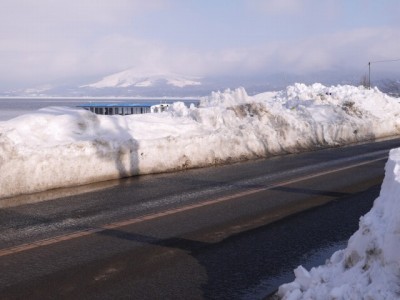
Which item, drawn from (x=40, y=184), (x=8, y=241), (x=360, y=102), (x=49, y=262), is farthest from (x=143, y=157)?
(x=360, y=102)

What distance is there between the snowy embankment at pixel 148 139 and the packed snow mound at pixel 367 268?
7.52m

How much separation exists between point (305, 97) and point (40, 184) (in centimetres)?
2307

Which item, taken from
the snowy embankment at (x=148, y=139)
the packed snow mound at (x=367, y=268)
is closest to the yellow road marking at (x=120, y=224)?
the packed snow mound at (x=367, y=268)

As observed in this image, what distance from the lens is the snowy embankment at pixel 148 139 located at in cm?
1131

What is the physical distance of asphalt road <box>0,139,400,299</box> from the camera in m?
5.31

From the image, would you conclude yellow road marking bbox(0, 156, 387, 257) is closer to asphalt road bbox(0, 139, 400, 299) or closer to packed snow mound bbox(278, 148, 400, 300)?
asphalt road bbox(0, 139, 400, 299)

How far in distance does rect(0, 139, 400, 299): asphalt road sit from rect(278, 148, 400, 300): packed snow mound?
72 cm

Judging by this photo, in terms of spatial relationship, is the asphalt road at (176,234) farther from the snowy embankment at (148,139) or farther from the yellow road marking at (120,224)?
the snowy embankment at (148,139)

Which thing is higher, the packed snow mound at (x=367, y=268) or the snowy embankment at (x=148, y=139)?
the snowy embankment at (x=148, y=139)

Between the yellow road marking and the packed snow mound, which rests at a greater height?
the packed snow mound

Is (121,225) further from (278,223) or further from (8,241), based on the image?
(278,223)

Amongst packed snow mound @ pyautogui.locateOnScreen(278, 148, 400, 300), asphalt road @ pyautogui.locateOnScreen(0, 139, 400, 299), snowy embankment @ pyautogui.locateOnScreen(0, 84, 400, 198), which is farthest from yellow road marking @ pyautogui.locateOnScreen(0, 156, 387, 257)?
snowy embankment @ pyautogui.locateOnScreen(0, 84, 400, 198)

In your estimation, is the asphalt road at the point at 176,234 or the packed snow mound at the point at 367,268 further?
the asphalt road at the point at 176,234

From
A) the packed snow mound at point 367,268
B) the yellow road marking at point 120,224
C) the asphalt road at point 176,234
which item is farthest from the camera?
the yellow road marking at point 120,224
